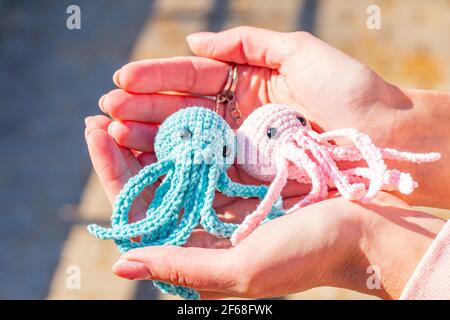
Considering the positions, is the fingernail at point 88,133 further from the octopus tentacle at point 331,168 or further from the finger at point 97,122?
the octopus tentacle at point 331,168

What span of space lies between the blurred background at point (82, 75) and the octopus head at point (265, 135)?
759mm

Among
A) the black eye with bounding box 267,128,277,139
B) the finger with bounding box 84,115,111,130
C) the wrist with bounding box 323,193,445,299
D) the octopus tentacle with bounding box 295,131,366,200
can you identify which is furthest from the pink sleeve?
the finger with bounding box 84,115,111,130

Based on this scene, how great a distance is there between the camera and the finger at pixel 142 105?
58.7 inches

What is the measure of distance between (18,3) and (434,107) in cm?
221

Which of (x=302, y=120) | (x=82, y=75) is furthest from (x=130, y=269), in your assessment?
(x=82, y=75)

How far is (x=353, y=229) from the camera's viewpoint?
1.27 m

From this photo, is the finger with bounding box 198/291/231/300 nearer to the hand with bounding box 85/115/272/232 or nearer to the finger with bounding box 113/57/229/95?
the hand with bounding box 85/115/272/232

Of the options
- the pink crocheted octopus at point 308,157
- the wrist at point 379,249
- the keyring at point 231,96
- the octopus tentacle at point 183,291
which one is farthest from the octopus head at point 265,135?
the octopus tentacle at point 183,291

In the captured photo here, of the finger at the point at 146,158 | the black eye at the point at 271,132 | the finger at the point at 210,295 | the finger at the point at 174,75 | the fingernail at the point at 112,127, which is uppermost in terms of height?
the finger at the point at 174,75

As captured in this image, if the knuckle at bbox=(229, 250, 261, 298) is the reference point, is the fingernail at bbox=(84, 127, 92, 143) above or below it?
above

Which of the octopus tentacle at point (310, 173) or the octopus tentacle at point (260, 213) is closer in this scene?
the octopus tentacle at point (260, 213)

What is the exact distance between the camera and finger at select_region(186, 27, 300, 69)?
1.53 meters

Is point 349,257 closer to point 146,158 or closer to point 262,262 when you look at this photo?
point 262,262

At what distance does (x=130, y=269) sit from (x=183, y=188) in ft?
0.78
